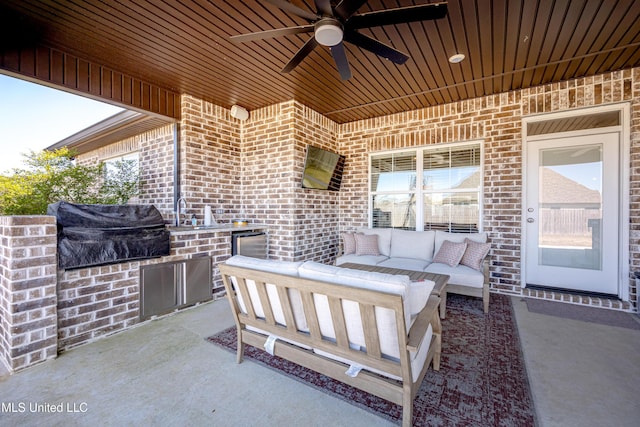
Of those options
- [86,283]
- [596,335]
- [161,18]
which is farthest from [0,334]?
[596,335]

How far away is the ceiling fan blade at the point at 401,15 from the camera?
1724 millimetres

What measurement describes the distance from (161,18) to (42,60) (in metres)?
1.48

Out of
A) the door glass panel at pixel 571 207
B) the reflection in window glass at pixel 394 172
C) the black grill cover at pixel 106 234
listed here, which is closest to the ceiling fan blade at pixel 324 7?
the black grill cover at pixel 106 234

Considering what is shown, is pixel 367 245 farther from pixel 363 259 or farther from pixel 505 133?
pixel 505 133

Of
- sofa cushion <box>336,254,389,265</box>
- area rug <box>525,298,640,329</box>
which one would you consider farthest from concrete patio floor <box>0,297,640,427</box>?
sofa cushion <box>336,254,389,265</box>

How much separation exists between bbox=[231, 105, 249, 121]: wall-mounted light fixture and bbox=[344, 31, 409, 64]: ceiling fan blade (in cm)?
276

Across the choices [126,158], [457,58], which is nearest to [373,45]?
[457,58]

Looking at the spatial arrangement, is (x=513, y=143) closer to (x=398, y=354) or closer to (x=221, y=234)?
(x=398, y=354)

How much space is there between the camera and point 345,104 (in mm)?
4371

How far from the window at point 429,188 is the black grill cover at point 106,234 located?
3586 mm

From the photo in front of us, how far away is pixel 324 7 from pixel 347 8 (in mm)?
160

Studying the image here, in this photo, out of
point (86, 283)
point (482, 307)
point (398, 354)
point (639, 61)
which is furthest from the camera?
point (482, 307)

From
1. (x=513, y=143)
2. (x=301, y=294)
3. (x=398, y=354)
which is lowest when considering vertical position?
(x=398, y=354)

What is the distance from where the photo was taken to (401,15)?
5.97 feet
